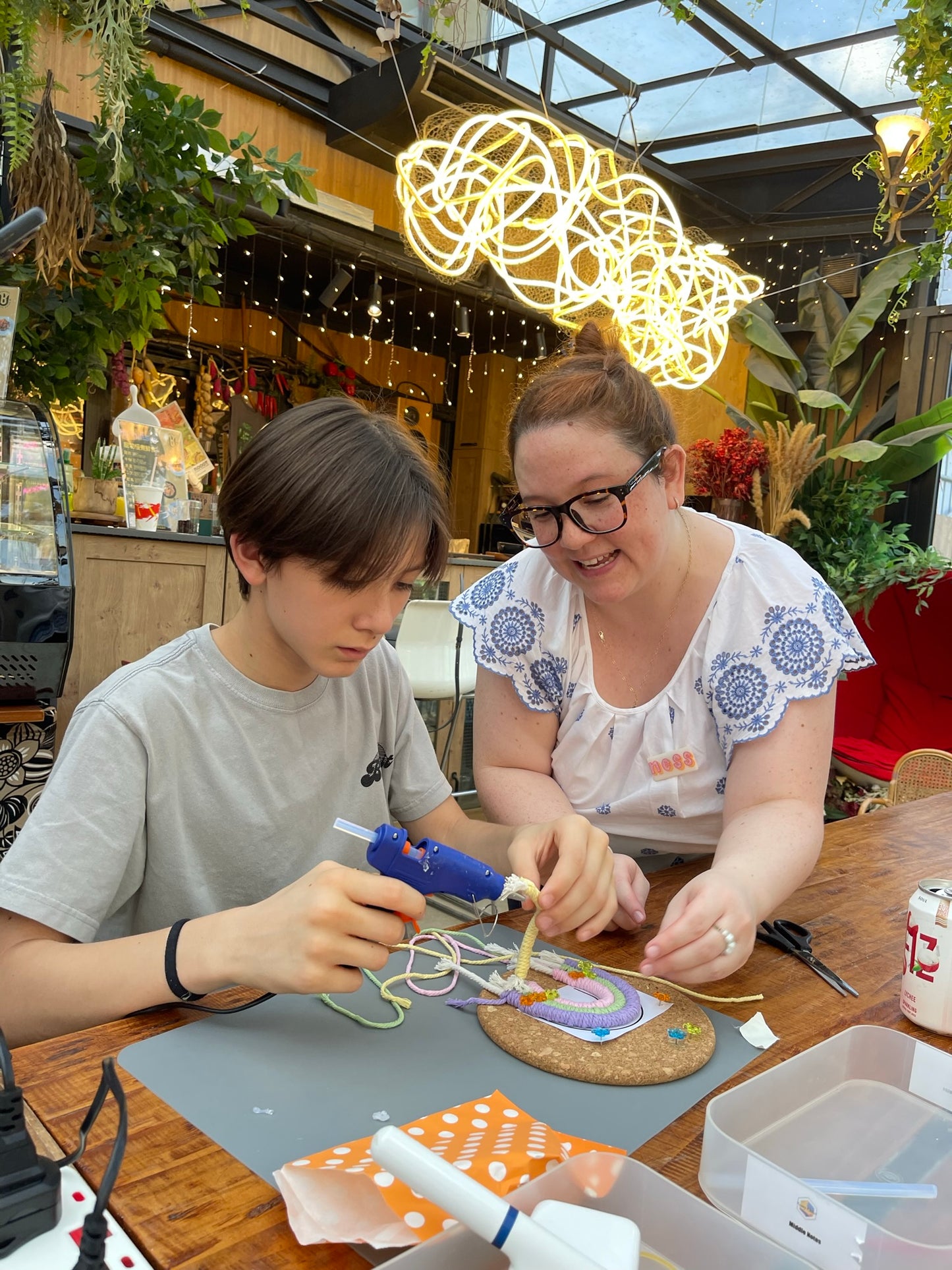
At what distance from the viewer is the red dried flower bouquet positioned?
451 centimetres

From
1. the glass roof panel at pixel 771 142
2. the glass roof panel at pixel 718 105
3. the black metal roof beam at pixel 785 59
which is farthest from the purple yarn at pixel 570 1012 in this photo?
the glass roof panel at pixel 771 142

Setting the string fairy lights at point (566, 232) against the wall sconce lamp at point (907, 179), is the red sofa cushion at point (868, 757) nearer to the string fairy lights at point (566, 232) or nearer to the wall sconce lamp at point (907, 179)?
the string fairy lights at point (566, 232)

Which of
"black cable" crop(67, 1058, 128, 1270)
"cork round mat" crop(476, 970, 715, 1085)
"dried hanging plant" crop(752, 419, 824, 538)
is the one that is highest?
"dried hanging plant" crop(752, 419, 824, 538)

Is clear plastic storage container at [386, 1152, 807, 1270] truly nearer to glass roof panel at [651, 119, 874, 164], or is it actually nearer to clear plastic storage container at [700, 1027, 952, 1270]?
clear plastic storage container at [700, 1027, 952, 1270]

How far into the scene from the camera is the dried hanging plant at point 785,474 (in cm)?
432

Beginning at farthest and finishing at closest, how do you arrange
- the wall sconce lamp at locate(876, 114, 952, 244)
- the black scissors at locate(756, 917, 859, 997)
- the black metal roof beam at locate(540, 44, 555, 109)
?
1. the black metal roof beam at locate(540, 44, 555, 109)
2. the wall sconce lamp at locate(876, 114, 952, 244)
3. the black scissors at locate(756, 917, 859, 997)

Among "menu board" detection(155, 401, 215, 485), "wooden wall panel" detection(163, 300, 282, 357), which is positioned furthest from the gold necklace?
"wooden wall panel" detection(163, 300, 282, 357)

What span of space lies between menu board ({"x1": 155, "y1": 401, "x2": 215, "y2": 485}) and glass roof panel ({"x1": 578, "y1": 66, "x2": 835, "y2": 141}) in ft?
11.2

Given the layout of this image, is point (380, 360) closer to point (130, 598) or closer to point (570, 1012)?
point (130, 598)

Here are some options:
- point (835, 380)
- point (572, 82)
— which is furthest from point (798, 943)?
point (572, 82)

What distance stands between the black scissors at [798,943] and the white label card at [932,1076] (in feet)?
0.73

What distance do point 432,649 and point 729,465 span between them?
1.93 meters

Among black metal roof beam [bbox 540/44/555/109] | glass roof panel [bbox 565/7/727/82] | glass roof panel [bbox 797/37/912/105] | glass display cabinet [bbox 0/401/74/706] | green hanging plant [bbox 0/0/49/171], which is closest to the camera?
green hanging plant [bbox 0/0/49/171]

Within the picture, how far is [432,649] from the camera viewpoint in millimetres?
3516
